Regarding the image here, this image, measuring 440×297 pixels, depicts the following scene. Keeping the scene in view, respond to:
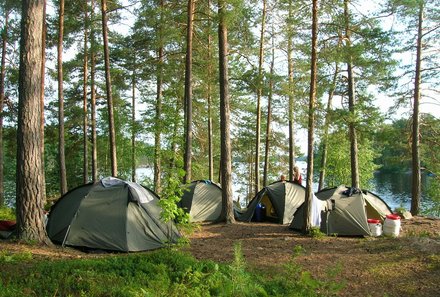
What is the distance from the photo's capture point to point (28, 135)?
260 inches

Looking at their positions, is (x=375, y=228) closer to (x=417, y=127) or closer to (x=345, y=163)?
(x=417, y=127)

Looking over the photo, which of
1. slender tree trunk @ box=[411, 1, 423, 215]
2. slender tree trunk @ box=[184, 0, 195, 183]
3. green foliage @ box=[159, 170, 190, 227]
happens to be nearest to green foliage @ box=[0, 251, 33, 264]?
green foliage @ box=[159, 170, 190, 227]

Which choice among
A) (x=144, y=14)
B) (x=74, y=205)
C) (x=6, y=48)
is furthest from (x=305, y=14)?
(x=6, y=48)

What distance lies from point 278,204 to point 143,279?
7.55 meters

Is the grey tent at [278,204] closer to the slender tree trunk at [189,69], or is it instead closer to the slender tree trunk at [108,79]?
the slender tree trunk at [189,69]

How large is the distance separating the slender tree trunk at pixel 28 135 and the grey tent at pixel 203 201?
5614 millimetres

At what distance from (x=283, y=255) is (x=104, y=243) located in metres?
3.67

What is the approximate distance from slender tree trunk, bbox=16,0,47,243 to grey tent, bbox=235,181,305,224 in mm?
6910

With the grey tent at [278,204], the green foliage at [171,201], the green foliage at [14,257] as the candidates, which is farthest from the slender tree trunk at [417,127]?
the green foliage at [14,257]

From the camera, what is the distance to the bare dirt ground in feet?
19.9

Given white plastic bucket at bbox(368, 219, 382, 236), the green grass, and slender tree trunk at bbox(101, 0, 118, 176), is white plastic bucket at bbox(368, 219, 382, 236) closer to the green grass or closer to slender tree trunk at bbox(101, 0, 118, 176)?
the green grass

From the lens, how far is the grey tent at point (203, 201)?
1184cm

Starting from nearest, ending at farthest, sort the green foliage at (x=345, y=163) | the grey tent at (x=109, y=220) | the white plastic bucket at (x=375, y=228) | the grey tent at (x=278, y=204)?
1. the grey tent at (x=109, y=220)
2. the white plastic bucket at (x=375, y=228)
3. the grey tent at (x=278, y=204)
4. the green foliage at (x=345, y=163)

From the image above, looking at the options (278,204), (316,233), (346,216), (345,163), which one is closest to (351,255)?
(316,233)
